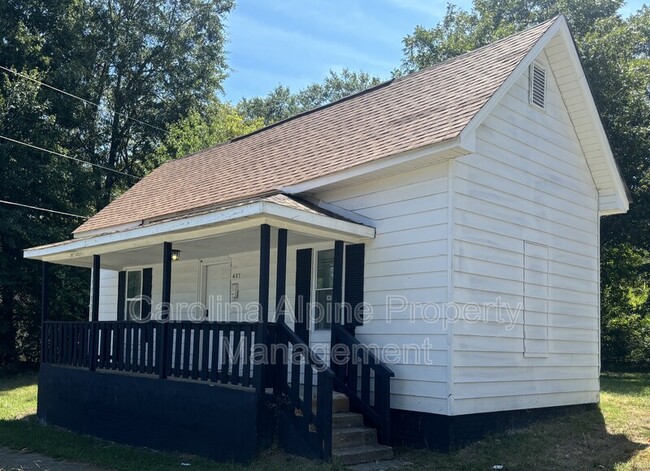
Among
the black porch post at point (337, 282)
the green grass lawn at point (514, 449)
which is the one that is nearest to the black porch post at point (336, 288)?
the black porch post at point (337, 282)

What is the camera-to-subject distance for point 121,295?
1479cm

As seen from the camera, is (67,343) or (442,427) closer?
(442,427)

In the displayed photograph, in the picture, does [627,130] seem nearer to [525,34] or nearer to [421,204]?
[525,34]

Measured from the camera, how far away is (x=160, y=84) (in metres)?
29.9

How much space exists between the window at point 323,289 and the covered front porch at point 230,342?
2 cm

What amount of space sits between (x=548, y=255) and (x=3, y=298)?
1878 cm

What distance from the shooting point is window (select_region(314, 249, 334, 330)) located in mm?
10094

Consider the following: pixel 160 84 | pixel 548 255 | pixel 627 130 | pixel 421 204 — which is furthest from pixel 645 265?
pixel 160 84

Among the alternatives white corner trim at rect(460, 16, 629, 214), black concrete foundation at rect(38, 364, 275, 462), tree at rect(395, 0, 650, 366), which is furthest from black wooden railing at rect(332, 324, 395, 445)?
tree at rect(395, 0, 650, 366)

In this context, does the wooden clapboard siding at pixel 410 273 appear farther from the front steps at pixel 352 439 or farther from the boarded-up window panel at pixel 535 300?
the boarded-up window panel at pixel 535 300

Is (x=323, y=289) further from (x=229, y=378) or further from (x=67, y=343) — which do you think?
(x=67, y=343)

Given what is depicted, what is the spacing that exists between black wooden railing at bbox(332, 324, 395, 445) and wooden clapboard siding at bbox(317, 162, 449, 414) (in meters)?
0.24

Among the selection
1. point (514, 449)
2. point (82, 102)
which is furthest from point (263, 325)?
point (82, 102)

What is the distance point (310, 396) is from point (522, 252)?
3.96m
